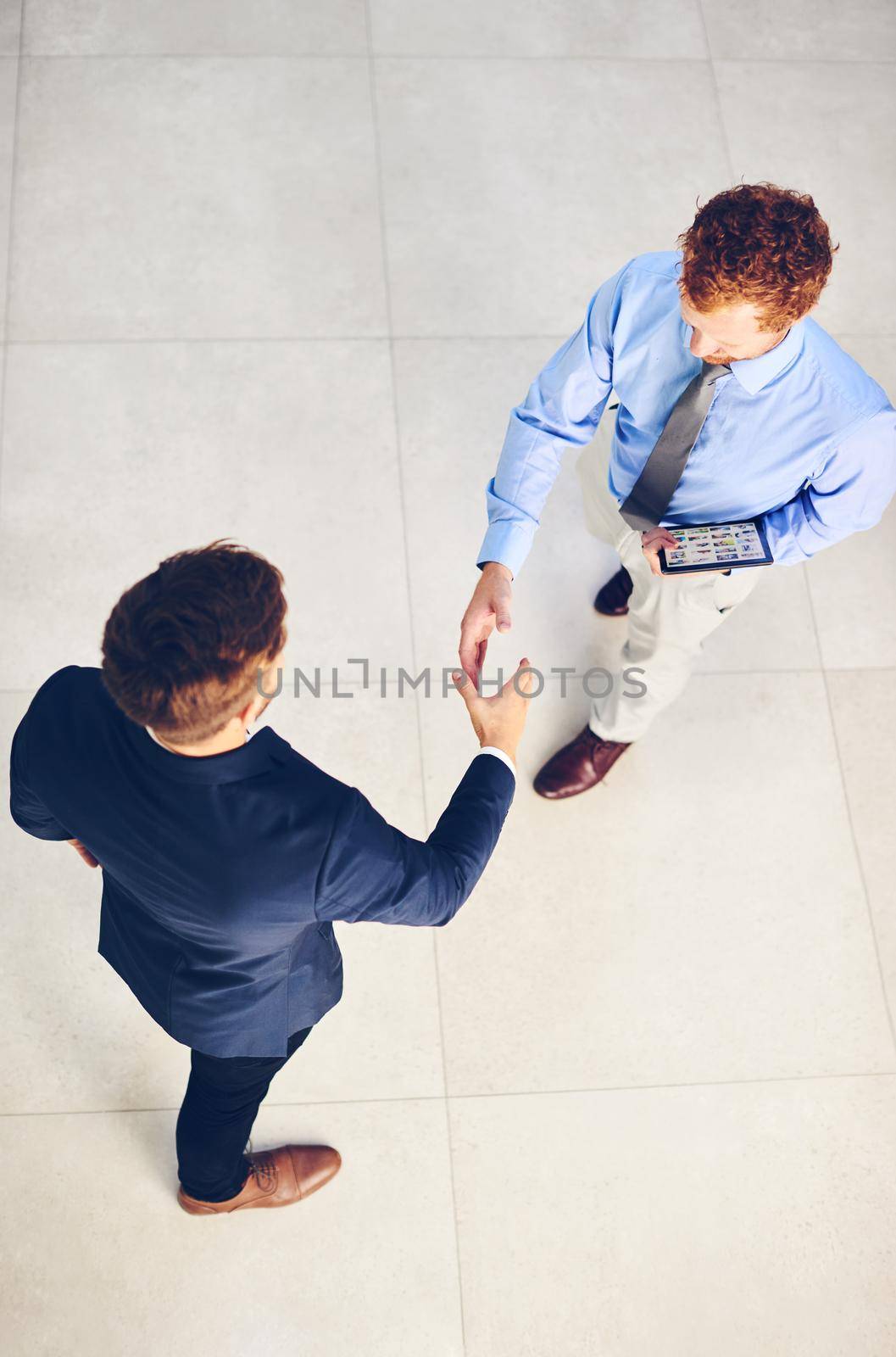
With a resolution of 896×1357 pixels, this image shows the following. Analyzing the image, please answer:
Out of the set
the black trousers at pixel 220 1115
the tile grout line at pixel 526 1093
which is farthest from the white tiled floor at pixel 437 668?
the black trousers at pixel 220 1115

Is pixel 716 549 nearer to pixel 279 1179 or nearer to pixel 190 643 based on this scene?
pixel 190 643

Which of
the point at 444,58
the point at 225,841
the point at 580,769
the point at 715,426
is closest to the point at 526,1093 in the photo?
the point at 580,769

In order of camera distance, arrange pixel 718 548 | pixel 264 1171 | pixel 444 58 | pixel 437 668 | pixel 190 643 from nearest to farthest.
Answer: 1. pixel 190 643
2. pixel 718 548
3. pixel 264 1171
4. pixel 437 668
5. pixel 444 58

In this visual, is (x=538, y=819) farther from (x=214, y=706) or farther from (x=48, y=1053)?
(x=214, y=706)

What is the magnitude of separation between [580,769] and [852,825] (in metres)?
0.62

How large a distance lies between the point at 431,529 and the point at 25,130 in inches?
62.3

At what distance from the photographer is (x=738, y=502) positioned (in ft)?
5.63

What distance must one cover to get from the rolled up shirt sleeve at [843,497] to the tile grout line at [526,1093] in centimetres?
102

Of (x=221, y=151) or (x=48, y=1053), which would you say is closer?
(x=48, y=1053)

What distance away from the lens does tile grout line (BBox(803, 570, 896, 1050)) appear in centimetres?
216

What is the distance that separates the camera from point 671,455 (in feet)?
5.36

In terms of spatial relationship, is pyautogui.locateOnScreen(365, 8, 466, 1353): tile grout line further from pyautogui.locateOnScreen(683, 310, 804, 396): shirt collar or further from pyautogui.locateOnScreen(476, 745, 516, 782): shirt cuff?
pyautogui.locateOnScreen(683, 310, 804, 396): shirt collar

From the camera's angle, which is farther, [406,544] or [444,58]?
[444,58]

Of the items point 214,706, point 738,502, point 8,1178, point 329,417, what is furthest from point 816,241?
point 8,1178
